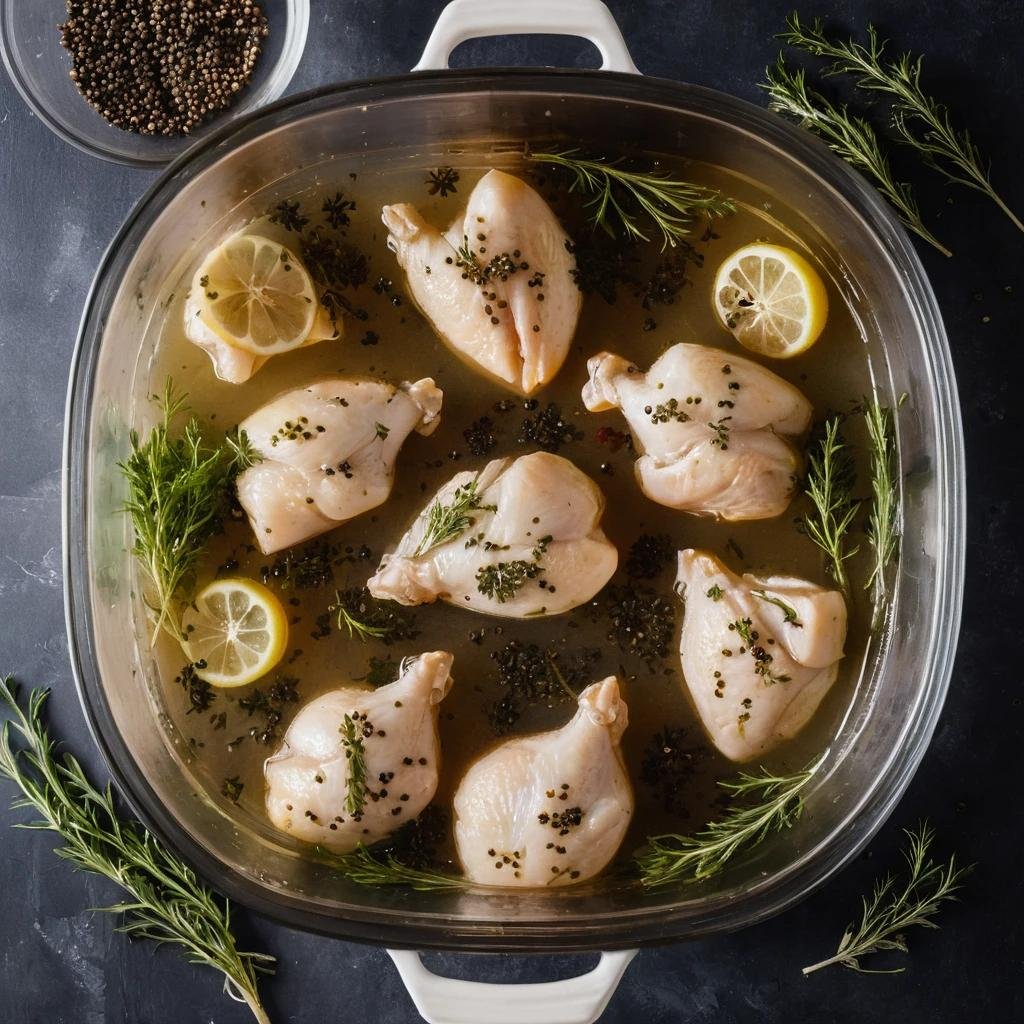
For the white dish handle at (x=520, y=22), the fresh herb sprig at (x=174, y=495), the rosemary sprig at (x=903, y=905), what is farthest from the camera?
the rosemary sprig at (x=903, y=905)

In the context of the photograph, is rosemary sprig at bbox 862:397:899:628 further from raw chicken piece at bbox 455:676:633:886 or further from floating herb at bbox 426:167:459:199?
floating herb at bbox 426:167:459:199

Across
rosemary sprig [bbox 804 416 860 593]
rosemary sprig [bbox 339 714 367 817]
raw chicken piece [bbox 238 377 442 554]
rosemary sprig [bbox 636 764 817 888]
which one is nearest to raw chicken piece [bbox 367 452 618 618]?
raw chicken piece [bbox 238 377 442 554]

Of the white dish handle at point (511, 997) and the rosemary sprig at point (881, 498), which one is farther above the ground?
the rosemary sprig at point (881, 498)

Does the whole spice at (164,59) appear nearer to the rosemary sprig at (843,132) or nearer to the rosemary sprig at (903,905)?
the rosemary sprig at (843,132)

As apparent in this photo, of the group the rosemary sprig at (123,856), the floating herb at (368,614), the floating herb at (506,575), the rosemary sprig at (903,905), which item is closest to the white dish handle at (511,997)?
the rosemary sprig at (123,856)

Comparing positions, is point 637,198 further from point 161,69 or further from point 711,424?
point 161,69
